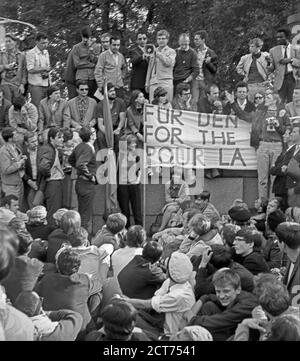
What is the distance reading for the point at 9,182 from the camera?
15.1 meters

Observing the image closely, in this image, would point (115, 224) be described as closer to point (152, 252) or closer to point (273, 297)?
point (152, 252)

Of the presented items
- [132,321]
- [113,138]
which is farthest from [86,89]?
[132,321]

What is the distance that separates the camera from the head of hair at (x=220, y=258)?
9.31 metres

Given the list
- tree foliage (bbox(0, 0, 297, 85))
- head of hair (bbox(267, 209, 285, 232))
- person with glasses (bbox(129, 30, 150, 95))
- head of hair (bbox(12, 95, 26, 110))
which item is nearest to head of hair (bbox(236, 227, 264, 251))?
head of hair (bbox(267, 209, 285, 232))

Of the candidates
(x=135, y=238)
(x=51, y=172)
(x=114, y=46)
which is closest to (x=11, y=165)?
(x=51, y=172)

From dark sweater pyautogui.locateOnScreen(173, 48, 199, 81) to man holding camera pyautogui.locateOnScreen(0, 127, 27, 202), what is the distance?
9.48 ft

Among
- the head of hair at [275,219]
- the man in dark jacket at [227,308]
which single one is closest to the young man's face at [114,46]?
the head of hair at [275,219]

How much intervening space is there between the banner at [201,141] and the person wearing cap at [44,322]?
7.50m

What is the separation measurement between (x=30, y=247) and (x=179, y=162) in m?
5.59

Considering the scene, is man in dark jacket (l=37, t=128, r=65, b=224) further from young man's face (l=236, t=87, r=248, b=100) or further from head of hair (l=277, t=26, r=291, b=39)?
head of hair (l=277, t=26, r=291, b=39)

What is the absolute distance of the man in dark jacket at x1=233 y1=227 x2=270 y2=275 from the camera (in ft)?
31.3

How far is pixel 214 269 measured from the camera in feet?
30.8

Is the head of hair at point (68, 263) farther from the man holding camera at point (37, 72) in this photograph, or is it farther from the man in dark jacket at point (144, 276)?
the man holding camera at point (37, 72)

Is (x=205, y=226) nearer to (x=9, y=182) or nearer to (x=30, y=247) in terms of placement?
(x=30, y=247)
